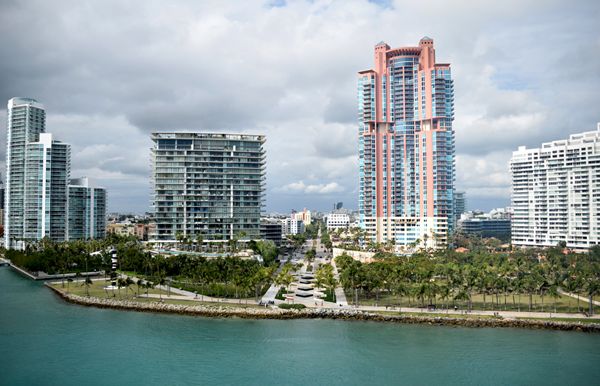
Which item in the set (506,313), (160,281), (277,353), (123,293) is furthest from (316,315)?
(123,293)

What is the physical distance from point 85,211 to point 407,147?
342 feet

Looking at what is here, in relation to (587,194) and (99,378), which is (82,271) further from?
(587,194)

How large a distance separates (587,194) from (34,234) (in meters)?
155

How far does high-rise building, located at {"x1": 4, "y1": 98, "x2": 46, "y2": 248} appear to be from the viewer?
146 meters

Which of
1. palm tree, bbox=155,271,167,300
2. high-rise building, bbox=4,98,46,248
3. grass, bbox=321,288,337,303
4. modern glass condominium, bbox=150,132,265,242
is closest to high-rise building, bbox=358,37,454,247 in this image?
modern glass condominium, bbox=150,132,265,242

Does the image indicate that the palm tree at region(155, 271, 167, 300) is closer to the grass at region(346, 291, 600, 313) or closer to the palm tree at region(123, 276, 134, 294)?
the palm tree at region(123, 276, 134, 294)

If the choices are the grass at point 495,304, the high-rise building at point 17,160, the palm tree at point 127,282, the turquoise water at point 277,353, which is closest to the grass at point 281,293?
the grass at point 495,304

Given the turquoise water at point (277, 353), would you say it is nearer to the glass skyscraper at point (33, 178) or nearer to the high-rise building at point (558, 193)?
the high-rise building at point (558, 193)

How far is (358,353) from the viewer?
4816 centimetres

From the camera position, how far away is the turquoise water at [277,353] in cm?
4188

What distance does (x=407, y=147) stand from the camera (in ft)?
446

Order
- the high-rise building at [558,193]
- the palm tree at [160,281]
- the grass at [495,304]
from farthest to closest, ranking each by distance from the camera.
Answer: the high-rise building at [558,193], the palm tree at [160,281], the grass at [495,304]

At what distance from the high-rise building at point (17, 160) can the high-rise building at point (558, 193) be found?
14514cm

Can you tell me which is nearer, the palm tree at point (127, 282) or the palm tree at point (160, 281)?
the palm tree at point (127, 282)
